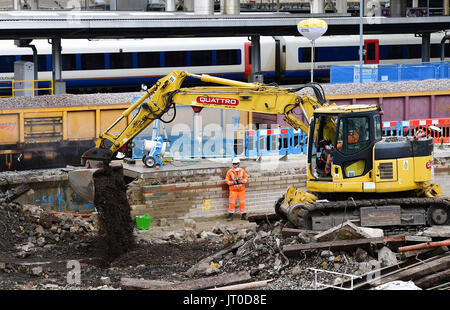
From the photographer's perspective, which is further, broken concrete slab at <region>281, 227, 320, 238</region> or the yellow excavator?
the yellow excavator

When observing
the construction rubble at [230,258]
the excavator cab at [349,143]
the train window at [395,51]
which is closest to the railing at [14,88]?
the construction rubble at [230,258]

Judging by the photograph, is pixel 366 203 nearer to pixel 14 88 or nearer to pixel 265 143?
pixel 265 143

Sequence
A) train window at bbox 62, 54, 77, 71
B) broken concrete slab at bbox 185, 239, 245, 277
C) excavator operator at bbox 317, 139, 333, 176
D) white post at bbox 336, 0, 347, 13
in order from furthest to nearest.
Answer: white post at bbox 336, 0, 347, 13 → train window at bbox 62, 54, 77, 71 → excavator operator at bbox 317, 139, 333, 176 → broken concrete slab at bbox 185, 239, 245, 277

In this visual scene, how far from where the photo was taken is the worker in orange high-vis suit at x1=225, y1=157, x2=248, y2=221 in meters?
21.6

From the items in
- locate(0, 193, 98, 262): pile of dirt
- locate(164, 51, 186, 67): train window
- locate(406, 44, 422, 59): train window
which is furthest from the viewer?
locate(406, 44, 422, 59): train window

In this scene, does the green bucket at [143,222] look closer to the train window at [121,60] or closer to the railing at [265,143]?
the railing at [265,143]

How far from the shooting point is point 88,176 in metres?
17.2

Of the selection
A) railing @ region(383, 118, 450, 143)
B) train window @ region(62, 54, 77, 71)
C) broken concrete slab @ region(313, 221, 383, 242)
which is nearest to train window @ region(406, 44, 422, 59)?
railing @ region(383, 118, 450, 143)

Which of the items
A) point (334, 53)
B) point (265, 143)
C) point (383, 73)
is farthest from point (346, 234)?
point (334, 53)

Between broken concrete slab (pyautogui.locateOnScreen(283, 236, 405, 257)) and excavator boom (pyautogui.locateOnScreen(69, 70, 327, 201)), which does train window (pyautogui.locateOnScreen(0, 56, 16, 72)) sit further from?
broken concrete slab (pyautogui.locateOnScreen(283, 236, 405, 257))

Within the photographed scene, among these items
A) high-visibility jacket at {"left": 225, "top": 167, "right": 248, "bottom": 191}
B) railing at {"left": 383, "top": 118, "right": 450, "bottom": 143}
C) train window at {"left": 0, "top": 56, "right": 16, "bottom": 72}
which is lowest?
high-visibility jacket at {"left": 225, "top": 167, "right": 248, "bottom": 191}

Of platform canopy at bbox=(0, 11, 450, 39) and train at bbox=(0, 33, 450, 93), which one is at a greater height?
platform canopy at bbox=(0, 11, 450, 39)

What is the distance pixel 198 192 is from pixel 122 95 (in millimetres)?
5702
